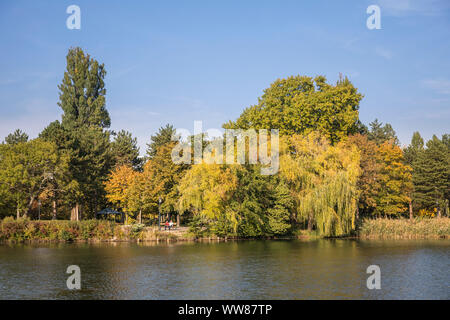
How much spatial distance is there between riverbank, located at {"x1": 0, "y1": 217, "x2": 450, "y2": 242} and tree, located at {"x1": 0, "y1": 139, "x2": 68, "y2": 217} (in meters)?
4.18

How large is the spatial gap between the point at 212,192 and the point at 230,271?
1850 cm

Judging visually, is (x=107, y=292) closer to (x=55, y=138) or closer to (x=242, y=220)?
(x=242, y=220)

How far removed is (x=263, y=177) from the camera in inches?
1960

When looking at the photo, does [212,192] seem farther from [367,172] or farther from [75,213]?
[75,213]

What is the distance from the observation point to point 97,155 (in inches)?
2694

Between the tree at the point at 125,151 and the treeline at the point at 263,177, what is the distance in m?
0.18

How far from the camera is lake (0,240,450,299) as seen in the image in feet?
75.1

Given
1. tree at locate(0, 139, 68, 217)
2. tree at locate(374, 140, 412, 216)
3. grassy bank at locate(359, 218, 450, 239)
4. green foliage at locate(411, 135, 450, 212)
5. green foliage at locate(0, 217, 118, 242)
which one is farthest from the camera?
green foliage at locate(411, 135, 450, 212)

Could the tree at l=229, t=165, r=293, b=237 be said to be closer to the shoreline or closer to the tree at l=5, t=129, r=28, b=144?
the shoreline

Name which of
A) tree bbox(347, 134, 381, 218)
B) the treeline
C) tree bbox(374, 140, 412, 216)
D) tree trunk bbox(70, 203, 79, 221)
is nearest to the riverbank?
the treeline

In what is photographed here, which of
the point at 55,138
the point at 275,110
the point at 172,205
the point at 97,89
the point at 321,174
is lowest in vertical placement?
the point at 172,205
